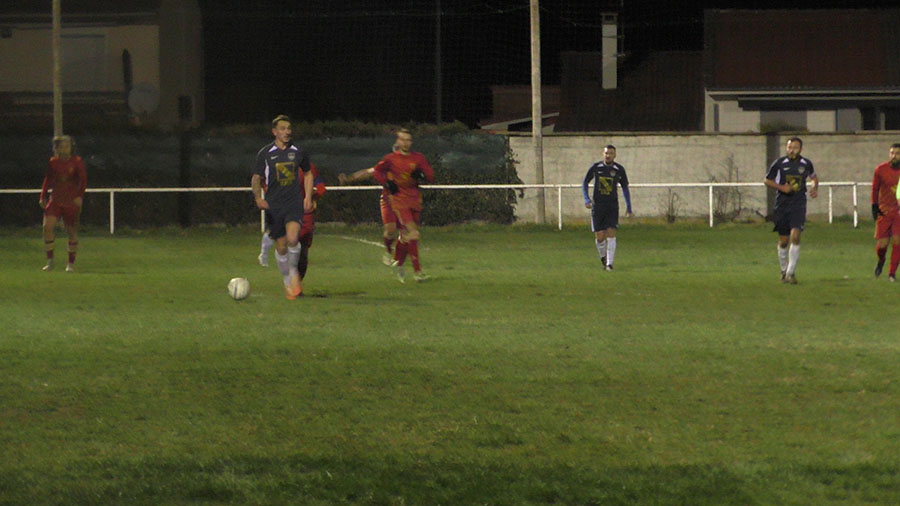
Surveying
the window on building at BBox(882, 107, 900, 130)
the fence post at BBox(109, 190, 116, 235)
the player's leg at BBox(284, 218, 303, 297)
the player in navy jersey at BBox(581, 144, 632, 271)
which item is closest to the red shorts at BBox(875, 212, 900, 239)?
the player in navy jersey at BBox(581, 144, 632, 271)

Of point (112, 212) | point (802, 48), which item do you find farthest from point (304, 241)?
point (802, 48)

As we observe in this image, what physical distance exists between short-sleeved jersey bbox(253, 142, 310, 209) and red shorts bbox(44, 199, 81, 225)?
611 cm

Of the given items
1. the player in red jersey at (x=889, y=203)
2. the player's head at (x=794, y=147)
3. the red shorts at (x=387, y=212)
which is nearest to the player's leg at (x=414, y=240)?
the red shorts at (x=387, y=212)

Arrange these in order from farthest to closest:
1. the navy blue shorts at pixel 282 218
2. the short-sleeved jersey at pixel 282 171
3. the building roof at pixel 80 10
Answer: the building roof at pixel 80 10, the navy blue shorts at pixel 282 218, the short-sleeved jersey at pixel 282 171

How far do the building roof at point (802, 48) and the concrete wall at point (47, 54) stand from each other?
20.3m

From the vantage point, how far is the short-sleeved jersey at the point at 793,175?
15.9 m

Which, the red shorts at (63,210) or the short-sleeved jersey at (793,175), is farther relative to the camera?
the red shorts at (63,210)

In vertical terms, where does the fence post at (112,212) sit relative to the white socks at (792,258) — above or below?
above

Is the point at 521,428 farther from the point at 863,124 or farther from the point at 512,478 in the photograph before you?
the point at 863,124

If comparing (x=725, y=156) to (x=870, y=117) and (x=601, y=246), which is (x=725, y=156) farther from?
(x=601, y=246)

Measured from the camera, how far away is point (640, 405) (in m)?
7.41

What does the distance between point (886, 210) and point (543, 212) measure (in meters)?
15.1

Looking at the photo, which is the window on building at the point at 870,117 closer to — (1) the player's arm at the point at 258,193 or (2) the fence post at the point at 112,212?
(2) the fence post at the point at 112,212

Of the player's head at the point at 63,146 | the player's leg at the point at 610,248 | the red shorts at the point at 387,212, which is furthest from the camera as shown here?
the player's leg at the point at 610,248
